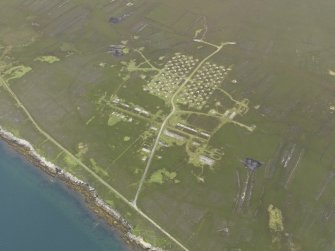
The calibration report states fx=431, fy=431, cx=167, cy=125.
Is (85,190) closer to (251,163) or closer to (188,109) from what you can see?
(188,109)

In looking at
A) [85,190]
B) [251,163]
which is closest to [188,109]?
[251,163]

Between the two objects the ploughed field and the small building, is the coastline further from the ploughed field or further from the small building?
the small building

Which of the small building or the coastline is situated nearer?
the coastline

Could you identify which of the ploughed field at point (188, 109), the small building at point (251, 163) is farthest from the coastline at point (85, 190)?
the small building at point (251, 163)

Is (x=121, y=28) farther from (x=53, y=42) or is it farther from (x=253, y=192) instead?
(x=253, y=192)

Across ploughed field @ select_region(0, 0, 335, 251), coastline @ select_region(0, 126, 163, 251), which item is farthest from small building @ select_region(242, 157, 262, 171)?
coastline @ select_region(0, 126, 163, 251)

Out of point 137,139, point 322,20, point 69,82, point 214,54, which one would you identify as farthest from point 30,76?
point 322,20

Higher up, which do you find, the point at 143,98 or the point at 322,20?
the point at 322,20
